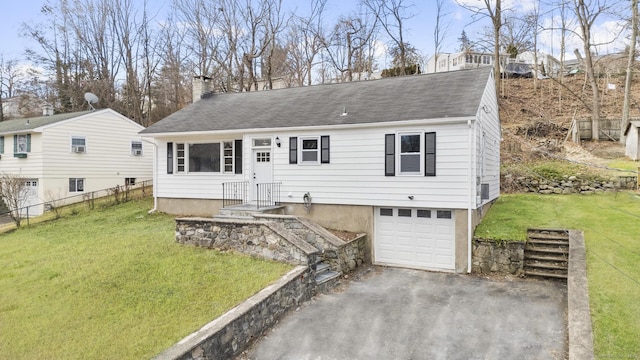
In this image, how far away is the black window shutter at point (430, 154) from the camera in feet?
33.1

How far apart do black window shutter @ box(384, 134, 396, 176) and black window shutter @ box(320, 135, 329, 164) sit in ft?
5.84

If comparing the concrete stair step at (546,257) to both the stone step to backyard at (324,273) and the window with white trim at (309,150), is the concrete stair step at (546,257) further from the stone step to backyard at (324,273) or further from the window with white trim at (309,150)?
the window with white trim at (309,150)

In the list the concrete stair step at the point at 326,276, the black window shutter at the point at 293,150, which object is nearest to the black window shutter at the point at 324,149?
the black window shutter at the point at 293,150

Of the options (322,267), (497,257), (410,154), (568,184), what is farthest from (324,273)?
(568,184)

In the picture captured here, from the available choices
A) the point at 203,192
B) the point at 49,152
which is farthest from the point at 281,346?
the point at 49,152

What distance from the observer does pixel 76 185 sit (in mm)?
19484

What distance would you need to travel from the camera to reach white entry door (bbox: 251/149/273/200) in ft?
40.9

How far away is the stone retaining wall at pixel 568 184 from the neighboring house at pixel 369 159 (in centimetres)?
330

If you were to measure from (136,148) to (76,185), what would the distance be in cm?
387

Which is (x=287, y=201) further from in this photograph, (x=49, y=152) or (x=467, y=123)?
(x=49, y=152)

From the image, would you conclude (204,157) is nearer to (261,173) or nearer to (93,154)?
(261,173)

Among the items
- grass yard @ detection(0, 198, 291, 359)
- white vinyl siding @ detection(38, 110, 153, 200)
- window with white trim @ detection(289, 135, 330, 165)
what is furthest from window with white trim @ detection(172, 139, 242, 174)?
white vinyl siding @ detection(38, 110, 153, 200)

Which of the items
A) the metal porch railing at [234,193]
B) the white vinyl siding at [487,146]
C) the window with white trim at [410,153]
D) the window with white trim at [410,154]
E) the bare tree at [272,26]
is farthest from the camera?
the bare tree at [272,26]

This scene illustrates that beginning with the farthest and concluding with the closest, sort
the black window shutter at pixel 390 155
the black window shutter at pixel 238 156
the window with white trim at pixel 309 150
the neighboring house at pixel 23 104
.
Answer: the neighboring house at pixel 23 104 → the black window shutter at pixel 238 156 → the window with white trim at pixel 309 150 → the black window shutter at pixel 390 155
